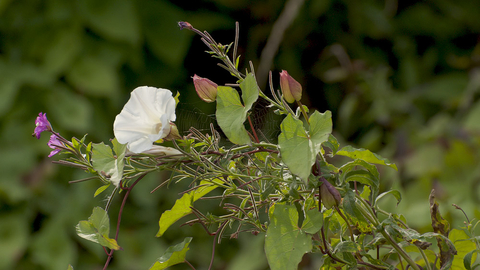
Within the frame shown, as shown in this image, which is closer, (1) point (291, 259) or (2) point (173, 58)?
(1) point (291, 259)

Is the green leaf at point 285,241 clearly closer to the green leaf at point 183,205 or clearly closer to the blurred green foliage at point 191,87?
the green leaf at point 183,205

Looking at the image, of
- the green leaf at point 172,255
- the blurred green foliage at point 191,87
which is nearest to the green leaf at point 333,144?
the green leaf at point 172,255

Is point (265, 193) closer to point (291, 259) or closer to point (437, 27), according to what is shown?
point (291, 259)

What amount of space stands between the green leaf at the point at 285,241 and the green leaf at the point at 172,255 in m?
0.07

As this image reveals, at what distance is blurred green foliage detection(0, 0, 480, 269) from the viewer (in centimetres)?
110

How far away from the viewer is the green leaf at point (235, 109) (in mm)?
223

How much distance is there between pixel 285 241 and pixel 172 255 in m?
0.09

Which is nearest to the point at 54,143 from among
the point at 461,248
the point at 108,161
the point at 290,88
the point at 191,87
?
the point at 108,161

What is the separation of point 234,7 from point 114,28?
424 millimetres

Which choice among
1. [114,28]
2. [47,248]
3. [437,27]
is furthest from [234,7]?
[47,248]

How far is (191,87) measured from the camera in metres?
1.38

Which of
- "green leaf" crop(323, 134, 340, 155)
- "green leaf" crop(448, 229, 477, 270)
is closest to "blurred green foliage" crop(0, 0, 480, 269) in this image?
"green leaf" crop(448, 229, 477, 270)

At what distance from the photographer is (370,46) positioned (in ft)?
4.85

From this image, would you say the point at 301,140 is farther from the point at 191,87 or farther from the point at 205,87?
the point at 191,87
